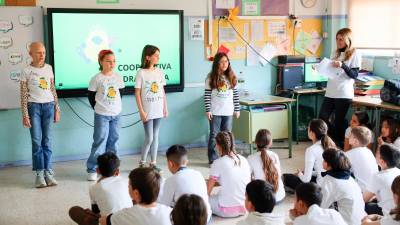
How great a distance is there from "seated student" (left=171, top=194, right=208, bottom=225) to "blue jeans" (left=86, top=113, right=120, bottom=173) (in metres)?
2.79

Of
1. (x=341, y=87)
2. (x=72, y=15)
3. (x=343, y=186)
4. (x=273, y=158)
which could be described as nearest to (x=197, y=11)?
(x=72, y=15)

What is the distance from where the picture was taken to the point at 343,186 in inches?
114

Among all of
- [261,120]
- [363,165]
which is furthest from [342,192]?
[261,120]

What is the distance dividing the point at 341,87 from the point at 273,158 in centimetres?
191

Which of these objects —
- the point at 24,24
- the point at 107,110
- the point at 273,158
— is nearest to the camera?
the point at 273,158

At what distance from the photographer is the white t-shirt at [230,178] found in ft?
11.5

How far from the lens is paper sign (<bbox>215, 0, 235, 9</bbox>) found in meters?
5.98

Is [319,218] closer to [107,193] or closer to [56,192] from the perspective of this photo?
[107,193]

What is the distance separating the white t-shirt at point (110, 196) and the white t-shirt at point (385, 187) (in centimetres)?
151

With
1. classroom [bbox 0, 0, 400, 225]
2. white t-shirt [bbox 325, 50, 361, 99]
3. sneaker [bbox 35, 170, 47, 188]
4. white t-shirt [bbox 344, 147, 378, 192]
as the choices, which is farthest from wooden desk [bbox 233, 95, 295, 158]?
sneaker [bbox 35, 170, 47, 188]

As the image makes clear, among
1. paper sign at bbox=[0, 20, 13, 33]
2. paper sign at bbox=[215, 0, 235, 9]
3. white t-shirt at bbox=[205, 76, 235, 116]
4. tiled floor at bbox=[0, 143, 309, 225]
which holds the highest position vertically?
paper sign at bbox=[215, 0, 235, 9]

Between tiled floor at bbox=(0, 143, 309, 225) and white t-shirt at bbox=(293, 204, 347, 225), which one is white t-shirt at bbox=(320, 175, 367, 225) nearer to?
white t-shirt at bbox=(293, 204, 347, 225)

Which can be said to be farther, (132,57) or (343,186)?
(132,57)

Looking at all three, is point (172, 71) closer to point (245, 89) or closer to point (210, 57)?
point (210, 57)
